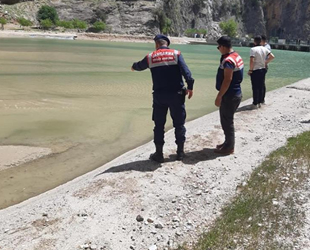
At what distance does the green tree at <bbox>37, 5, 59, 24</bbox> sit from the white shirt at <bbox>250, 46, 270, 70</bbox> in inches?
4683

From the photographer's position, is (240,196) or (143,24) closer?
(240,196)

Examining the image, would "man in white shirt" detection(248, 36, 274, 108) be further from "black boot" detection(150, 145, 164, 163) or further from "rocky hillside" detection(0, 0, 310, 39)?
"rocky hillside" detection(0, 0, 310, 39)

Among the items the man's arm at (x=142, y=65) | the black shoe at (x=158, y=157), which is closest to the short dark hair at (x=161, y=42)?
the man's arm at (x=142, y=65)

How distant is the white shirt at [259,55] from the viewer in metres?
10.3

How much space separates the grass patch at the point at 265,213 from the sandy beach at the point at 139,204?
0.72ft

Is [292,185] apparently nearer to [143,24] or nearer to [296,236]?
[296,236]

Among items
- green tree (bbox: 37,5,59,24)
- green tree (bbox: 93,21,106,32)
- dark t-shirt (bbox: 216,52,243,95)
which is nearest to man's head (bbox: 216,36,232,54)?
dark t-shirt (bbox: 216,52,243,95)

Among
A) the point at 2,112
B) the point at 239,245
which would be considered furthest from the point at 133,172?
the point at 2,112

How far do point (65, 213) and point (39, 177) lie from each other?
2.52 m

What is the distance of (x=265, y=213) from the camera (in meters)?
4.40

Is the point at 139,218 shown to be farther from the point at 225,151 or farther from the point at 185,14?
the point at 185,14

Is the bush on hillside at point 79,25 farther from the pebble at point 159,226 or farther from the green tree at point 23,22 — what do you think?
the pebble at point 159,226

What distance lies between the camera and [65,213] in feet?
15.1

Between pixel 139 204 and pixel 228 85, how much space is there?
9.20ft
